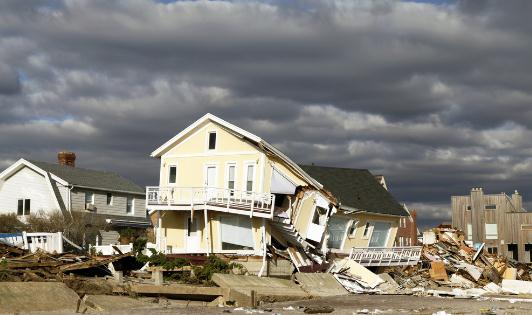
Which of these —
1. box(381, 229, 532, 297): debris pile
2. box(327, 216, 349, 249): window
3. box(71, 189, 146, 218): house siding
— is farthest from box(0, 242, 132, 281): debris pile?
box(71, 189, 146, 218): house siding

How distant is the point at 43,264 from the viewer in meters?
30.0

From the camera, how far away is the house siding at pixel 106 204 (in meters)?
56.3

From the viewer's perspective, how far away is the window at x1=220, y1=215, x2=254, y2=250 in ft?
129

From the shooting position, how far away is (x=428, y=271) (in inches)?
1844

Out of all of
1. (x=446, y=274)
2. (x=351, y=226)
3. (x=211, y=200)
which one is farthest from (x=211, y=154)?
(x=446, y=274)

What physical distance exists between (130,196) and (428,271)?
24.8 metres

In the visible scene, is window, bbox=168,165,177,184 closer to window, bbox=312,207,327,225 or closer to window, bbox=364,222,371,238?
window, bbox=312,207,327,225

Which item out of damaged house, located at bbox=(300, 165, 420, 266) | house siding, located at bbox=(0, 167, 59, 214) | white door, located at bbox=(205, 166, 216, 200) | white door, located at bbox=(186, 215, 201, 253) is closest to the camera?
white door, located at bbox=(186, 215, 201, 253)

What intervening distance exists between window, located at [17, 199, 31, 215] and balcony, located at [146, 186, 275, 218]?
725 inches

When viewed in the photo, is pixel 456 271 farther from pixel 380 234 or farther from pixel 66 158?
pixel 66 158

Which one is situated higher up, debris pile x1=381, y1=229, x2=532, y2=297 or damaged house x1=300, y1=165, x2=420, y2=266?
damaged house x1=300, y1=165, x2=420, y2=266

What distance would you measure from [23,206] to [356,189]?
24296mm

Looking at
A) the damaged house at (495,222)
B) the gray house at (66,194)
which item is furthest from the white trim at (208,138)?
the damaged house at (495,222)

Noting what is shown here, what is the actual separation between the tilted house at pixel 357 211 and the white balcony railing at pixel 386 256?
1.18 meters
